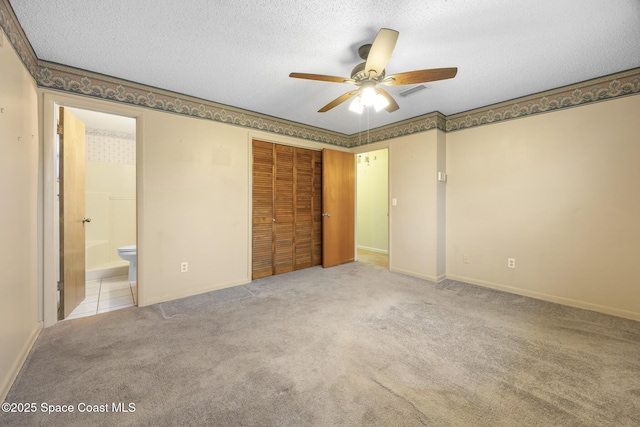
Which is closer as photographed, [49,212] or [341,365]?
[341,365]

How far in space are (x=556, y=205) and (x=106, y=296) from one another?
17.5ft

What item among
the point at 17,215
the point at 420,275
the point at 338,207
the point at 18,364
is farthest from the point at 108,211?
the point at 420,275

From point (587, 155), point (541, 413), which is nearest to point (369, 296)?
point (541, 413)

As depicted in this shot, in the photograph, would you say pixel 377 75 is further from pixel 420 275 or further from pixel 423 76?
pixel 420 275

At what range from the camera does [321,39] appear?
6.37 feet

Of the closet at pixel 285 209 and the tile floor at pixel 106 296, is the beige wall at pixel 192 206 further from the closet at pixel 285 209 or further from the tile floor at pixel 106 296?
the tile floor at pixel 106 296

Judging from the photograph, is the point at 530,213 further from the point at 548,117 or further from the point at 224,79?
the point at 224,79

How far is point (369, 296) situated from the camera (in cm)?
303

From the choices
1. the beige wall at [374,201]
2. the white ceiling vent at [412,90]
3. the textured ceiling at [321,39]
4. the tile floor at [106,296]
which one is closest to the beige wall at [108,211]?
the tile floor at [106,296]

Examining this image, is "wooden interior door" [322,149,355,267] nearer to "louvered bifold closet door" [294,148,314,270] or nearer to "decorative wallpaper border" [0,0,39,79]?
"louvered bifold closet door" [294,148,314,270]

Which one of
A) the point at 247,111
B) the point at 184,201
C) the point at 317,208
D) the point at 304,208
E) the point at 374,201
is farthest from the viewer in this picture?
the point at 374,201

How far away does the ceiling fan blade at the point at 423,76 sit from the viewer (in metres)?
1.73

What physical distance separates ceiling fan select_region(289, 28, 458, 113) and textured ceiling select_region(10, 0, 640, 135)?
0.88ft

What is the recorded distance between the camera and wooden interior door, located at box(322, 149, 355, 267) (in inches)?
170
